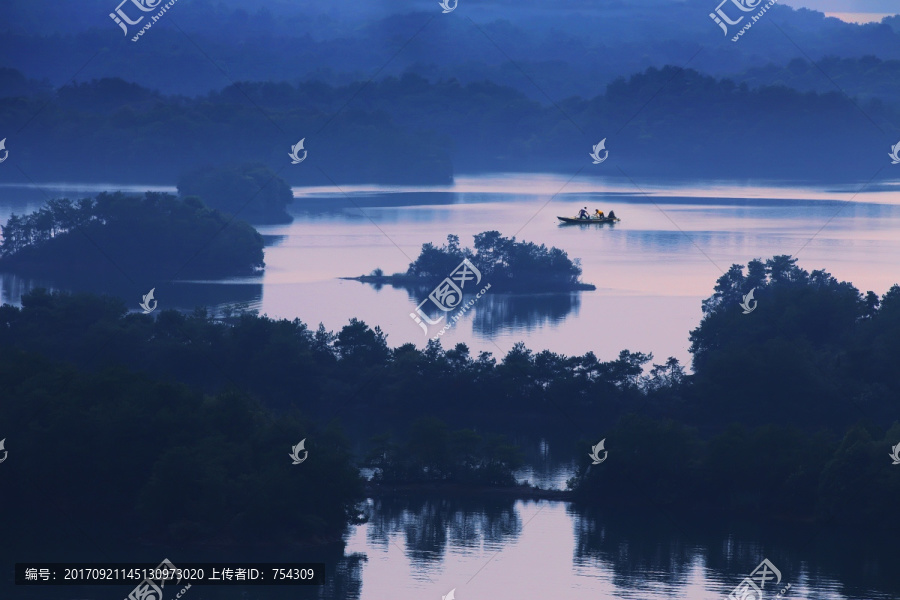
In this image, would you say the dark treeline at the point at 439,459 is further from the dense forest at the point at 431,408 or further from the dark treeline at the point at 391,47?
the dark treeline at the point at 391,47

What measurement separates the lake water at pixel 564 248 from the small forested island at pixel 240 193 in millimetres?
1098

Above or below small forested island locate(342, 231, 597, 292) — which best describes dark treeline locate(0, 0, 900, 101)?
above

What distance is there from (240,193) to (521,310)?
17350mm

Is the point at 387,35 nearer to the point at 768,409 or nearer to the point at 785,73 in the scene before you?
the point at 785,73

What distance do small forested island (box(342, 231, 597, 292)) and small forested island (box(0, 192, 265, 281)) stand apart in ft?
15.6

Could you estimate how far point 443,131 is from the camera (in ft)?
246

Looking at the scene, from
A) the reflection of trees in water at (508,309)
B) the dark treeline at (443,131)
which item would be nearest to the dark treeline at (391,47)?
the dark treeline at (443,131)

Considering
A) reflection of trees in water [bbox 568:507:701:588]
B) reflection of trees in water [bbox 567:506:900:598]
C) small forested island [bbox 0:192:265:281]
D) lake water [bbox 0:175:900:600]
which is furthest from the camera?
small forested island [bbox 0:192:265:281]

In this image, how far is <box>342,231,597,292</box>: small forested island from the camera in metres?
36.4

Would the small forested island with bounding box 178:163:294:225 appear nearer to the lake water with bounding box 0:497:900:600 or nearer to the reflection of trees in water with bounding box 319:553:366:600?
the lake water with bounding box 0:497:900:600

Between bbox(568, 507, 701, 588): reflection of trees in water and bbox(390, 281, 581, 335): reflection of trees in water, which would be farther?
bbox(390, 281, 581, 335): reflection of trees in water

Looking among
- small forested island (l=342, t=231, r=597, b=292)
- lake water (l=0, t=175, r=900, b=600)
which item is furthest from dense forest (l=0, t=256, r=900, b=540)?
small forested island (l=342, t=231, r=597, b=292)

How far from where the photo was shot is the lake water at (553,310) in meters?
18.2

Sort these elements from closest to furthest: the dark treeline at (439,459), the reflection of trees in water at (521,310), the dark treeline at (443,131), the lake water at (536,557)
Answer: the lake water at (536,557) → the dark treeline at (439,459) → the reflection of trees in water at (521,310) → the dark treeline at (443,131)
